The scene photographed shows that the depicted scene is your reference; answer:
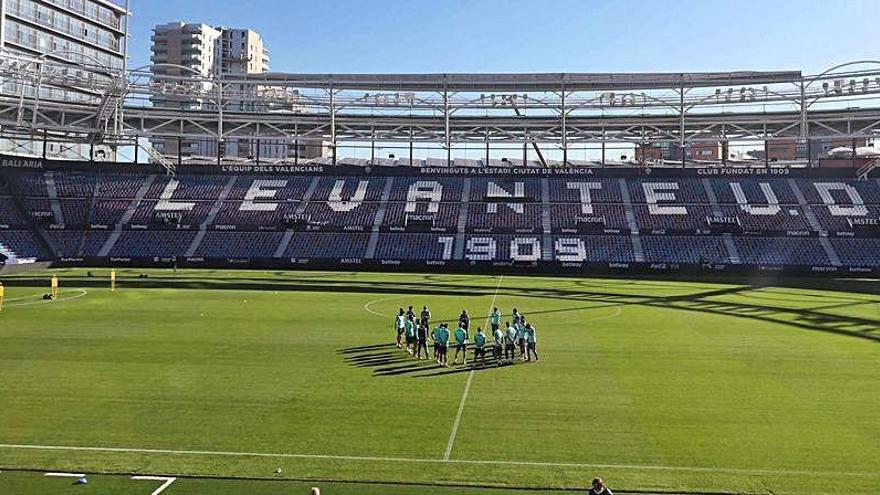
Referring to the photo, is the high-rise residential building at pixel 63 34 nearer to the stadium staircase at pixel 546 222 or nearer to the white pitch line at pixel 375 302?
the stadium staircase at pixel 546 222

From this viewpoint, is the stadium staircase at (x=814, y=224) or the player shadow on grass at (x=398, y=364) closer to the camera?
the player shadow on grass at (x=398, y=364)

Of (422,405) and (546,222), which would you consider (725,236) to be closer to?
(546,222)

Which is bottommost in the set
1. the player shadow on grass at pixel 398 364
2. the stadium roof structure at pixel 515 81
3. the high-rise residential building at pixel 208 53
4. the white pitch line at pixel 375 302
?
the player shadow on grass at pixel 398 364

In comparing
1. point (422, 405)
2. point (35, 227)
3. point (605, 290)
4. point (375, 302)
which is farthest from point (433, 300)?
point (35, 227)

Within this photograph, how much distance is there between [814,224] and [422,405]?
54.3 m

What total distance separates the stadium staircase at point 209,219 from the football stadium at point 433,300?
261 millimetres

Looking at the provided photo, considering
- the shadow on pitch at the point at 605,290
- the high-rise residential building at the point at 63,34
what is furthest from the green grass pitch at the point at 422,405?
the high-rise residential building at the point at 63,34

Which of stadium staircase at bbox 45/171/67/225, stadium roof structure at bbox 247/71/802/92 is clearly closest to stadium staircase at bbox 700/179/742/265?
stadium roof structure at bbox 247/71/802/92

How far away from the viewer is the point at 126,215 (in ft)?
206

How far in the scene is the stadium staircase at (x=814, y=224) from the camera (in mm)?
53719

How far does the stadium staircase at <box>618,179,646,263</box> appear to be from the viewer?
184 feet

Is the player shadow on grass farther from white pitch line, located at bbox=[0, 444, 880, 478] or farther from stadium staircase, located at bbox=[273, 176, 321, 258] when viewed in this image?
stadium staircase, located at bbox=[273, 176, 321, 258]

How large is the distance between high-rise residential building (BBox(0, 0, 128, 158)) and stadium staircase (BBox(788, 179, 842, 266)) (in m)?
76.4

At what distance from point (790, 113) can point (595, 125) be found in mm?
18309
